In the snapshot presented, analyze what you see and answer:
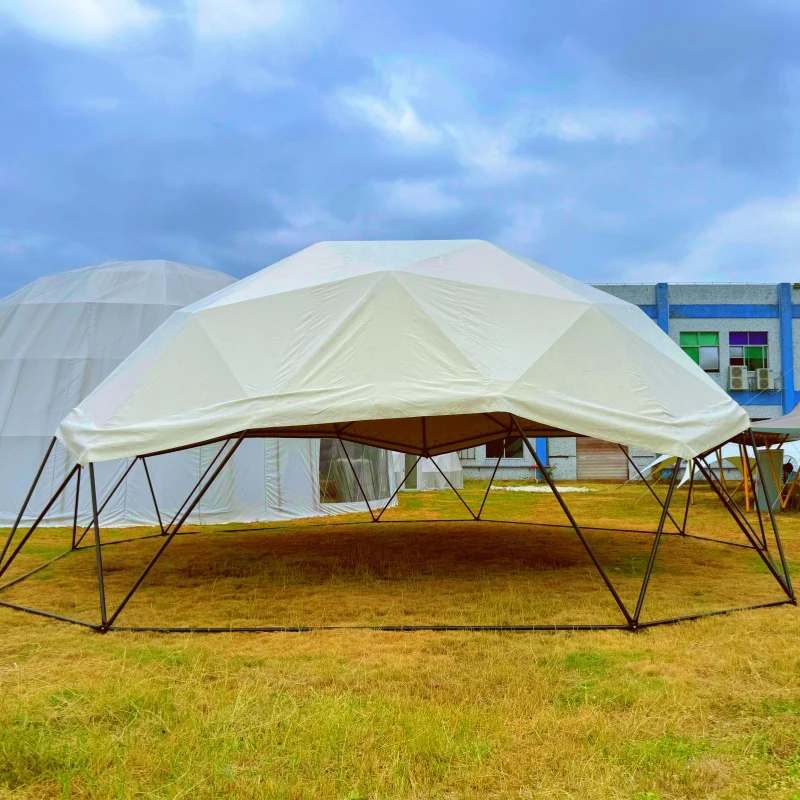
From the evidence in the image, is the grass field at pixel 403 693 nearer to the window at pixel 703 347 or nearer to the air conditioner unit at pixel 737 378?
the air conditioner unit at pixel 737 378

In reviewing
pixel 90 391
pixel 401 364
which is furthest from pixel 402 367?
pixel 90 391

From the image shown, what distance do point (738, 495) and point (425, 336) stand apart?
17280 millimetres

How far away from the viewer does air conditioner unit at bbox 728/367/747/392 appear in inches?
1192

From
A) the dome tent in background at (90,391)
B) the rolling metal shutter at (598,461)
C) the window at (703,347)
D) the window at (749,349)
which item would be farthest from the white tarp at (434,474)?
the window at (749,349)

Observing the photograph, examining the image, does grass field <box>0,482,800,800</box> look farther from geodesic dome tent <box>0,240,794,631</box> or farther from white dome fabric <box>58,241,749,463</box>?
white dome fabric <box>58,241,749,463</box>

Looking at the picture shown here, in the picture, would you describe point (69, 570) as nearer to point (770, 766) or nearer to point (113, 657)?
point (113, 657)

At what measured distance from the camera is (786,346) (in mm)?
30625

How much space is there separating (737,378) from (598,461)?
6032 mm

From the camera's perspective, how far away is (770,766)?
12.4ft

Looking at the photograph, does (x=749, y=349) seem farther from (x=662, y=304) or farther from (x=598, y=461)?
(x=598, y=461)

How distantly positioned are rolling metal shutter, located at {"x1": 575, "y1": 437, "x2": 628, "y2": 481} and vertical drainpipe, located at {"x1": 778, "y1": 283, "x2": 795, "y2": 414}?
6.55 metres

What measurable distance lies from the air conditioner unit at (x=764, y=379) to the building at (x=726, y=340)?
0.12ft

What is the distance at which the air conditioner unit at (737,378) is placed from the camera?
3028cm

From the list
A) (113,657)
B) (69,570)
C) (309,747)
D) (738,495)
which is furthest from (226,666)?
(738,495)
